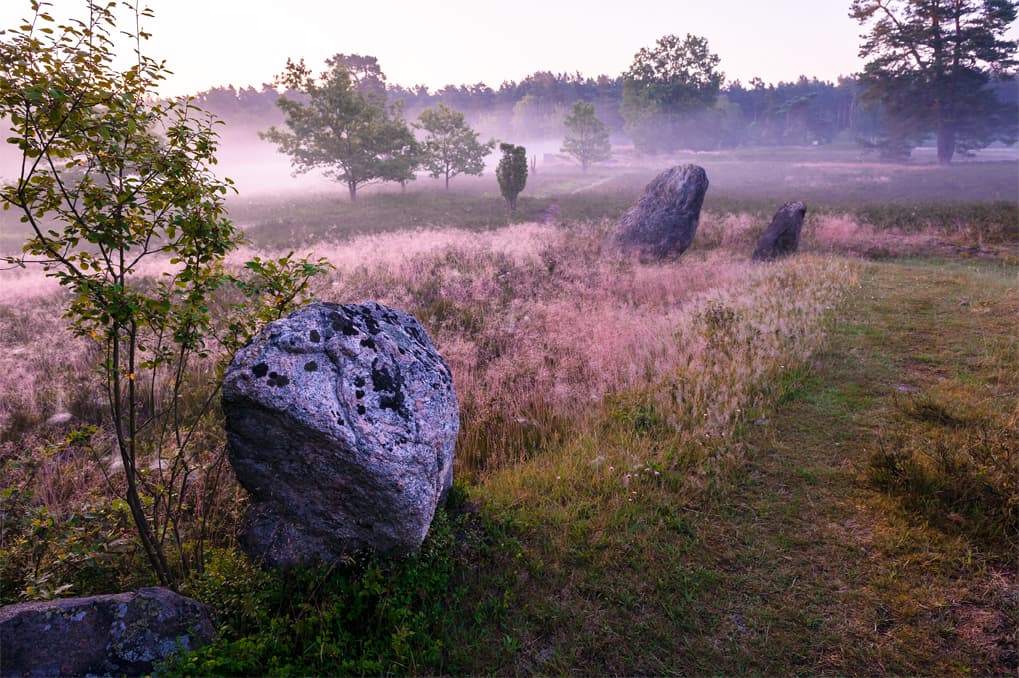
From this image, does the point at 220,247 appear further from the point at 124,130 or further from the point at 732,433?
the point at 732,433

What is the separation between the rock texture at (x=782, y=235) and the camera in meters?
15.8

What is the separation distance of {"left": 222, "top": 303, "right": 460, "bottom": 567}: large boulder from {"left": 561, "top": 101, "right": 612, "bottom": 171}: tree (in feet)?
208

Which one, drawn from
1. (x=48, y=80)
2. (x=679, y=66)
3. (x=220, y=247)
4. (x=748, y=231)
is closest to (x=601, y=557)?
(x=220, y=247)

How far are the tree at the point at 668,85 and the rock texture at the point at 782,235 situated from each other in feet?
203

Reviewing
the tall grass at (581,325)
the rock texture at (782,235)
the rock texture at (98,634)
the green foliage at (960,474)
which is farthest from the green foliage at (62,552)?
the rock texture at (782,235)

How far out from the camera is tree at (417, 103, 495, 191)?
40312mm

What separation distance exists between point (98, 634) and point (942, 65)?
69.0 m

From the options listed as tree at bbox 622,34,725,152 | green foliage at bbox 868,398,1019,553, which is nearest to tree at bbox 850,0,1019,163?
tree at bbox 622,34,725,152

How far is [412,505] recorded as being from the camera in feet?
11.1

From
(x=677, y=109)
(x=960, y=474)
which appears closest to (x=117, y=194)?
(x=960, y=474)

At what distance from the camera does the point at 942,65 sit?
47156 mm

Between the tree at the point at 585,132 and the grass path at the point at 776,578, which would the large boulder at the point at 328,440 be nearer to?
the grass path at the point at 776,578

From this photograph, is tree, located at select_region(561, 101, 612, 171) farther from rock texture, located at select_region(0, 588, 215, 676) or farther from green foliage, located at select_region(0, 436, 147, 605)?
rock texture, located at select_region(0, 588, 215, 676)

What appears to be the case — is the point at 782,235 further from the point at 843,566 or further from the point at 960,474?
the point at 843,566
